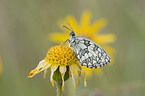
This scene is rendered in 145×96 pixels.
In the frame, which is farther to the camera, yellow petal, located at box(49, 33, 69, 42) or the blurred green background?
yellow petal, located at box(49, 33, 69, 42)

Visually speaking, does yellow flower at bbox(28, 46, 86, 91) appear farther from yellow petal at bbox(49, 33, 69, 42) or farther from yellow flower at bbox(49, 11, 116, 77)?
yellow flower at bbox(49, 11, 116, 77)

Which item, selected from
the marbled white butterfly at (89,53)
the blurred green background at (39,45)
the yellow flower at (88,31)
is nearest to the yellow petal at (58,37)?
the yellow flower at (88,31)

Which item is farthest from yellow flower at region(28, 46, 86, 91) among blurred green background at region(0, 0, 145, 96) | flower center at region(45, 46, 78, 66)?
blurred green background at region(0, 0, 145, 96)

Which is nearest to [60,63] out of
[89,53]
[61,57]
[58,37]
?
[61,57]

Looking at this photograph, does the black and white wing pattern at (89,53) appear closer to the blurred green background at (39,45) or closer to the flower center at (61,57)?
the flower center at (61,57)

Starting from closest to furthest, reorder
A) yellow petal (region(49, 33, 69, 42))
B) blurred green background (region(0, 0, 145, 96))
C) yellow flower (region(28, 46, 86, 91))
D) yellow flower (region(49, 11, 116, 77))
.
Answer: yellow flower (region(28, 46, 86, 91)), blurred green background (region(0, 0, 145, 96)), yellow petal (region(49, 33, 69, 42)), yellow flower (region(49, 11, 116, 77))
